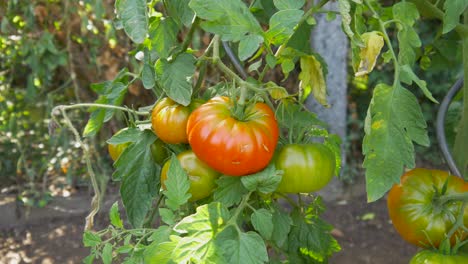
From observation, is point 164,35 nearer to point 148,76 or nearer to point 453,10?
point 148,76

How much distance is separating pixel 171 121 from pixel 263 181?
0.45 ft

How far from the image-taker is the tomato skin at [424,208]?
29.4 inches

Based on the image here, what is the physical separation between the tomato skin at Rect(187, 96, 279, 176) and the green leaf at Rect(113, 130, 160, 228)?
4.2 inches

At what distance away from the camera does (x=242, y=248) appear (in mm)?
533

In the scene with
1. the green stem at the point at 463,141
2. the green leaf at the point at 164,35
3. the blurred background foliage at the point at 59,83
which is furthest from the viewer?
the blurred background foliage at the point at 59,83

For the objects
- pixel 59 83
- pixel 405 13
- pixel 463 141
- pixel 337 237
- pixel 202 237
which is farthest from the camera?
pixel 59 83

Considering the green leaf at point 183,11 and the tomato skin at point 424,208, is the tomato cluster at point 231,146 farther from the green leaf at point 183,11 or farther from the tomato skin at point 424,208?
the tomato skin at point 424,208

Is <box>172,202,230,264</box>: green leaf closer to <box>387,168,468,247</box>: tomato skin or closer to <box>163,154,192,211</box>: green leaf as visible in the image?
<box>163,154,192,211</box>: green leaf

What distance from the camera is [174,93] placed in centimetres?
61

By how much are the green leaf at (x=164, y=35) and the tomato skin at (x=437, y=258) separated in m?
0.46

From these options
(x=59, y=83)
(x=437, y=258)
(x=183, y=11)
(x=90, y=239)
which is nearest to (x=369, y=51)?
(x=183, y=11)

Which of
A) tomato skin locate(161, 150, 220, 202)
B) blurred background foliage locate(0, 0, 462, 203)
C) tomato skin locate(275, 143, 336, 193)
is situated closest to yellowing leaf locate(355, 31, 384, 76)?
tomato skin locate(275, 143, 336, 193)

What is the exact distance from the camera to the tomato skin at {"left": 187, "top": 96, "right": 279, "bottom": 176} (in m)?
0.57

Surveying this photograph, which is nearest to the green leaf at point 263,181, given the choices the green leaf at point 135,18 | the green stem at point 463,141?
the green leaf at point 135,18
